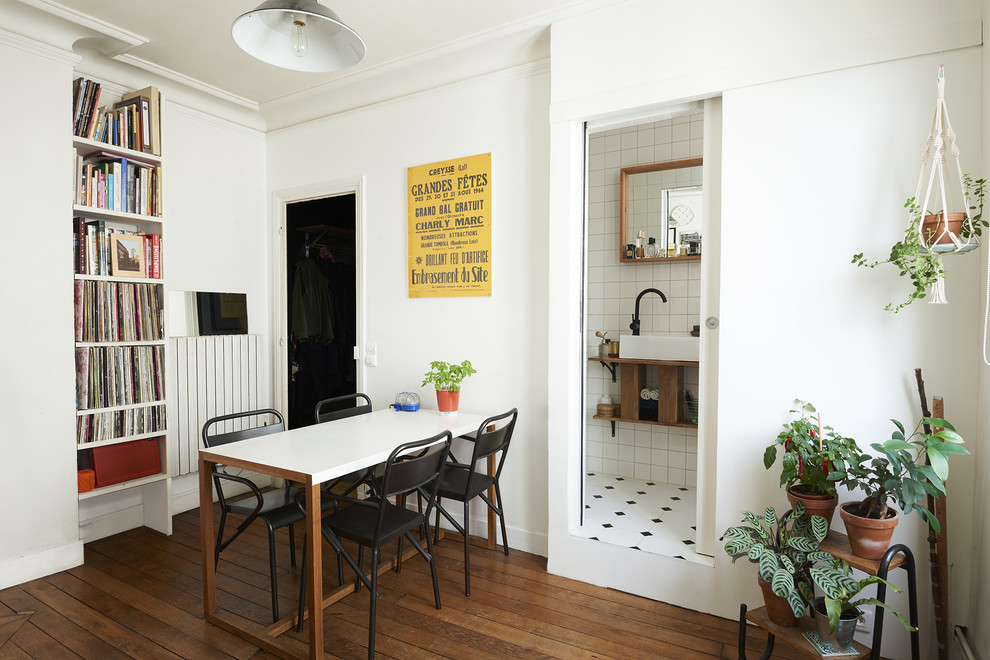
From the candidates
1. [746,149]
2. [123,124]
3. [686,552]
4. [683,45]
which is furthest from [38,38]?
[686,552]

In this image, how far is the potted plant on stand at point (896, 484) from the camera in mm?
1725

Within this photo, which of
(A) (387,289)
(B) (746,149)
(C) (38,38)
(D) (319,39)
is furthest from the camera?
(A) (387,289)

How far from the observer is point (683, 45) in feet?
8.27

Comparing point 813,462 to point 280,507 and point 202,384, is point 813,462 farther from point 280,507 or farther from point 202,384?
point 202,384

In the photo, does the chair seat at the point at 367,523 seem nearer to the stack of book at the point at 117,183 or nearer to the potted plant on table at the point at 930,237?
the potted plant on table at the point at 930,237

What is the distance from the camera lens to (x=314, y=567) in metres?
2.04

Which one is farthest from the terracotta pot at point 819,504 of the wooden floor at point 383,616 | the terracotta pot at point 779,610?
the wooden floor at point 383,616

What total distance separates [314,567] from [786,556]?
174cm

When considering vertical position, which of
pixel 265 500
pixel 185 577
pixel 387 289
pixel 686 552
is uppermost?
pixel 387 289

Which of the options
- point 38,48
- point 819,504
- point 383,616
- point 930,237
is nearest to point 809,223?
point 930,237

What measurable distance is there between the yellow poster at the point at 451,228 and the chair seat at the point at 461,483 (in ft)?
3.55

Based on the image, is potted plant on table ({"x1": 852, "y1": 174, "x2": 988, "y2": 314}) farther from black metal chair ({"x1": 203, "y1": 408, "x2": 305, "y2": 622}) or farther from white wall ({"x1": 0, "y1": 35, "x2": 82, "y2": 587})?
white wall ({"x1": 0, "y1": 35, "x2": 82, "y2": 587})

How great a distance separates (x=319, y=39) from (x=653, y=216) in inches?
112

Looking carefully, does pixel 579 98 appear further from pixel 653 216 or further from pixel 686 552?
pixel 686 552
